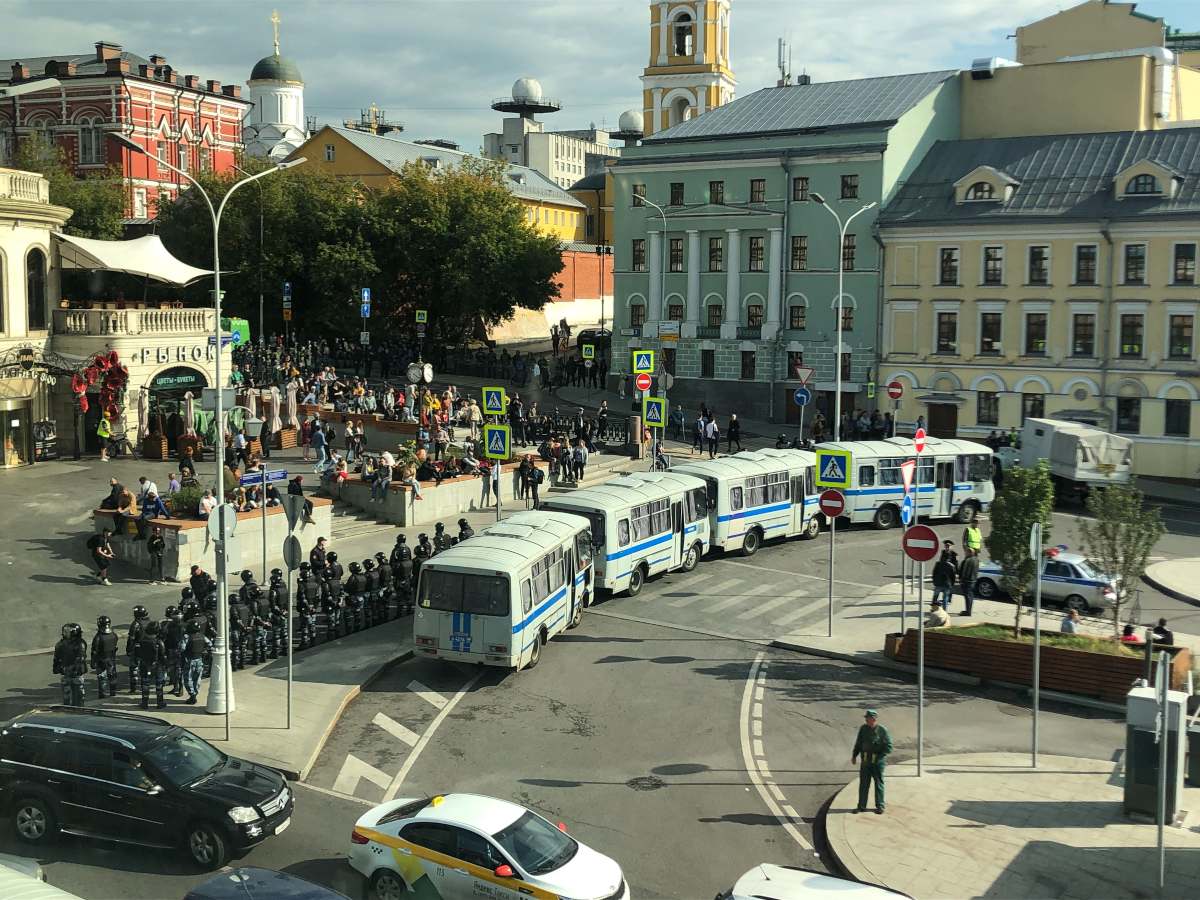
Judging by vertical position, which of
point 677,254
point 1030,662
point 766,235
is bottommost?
point 1030,662

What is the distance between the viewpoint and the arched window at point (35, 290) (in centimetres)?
4091

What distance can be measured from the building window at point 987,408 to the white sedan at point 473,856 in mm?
41012

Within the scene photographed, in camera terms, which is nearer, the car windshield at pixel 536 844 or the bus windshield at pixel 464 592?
the car windshield at pixel 536 844

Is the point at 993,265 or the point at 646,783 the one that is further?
the point at 993,265

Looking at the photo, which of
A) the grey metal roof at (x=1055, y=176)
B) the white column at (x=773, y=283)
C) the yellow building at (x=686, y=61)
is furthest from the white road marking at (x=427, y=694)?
the yellow building at (x=686, y=61)

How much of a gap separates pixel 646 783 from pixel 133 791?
23.7 ft

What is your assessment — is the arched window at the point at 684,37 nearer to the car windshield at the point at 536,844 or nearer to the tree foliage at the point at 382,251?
the tree foliage at the point at 382,251

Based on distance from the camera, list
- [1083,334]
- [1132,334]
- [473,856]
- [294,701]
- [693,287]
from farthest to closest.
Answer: [693,287] < [1083,334] < [1132,334] < [294,701] < [473,856]

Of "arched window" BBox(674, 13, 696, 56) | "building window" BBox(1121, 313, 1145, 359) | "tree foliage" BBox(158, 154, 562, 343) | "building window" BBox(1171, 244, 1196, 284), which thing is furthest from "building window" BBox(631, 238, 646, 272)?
"building window" BBox(1171, 244, 1196, 284)

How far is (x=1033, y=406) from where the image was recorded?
5081cm

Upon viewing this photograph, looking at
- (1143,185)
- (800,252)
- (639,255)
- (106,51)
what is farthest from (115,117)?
(1143,185)

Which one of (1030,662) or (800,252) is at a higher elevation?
(800,252)

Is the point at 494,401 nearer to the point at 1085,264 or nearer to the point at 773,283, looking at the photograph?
the point at 1085,264

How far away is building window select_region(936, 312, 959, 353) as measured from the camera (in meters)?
52.8
